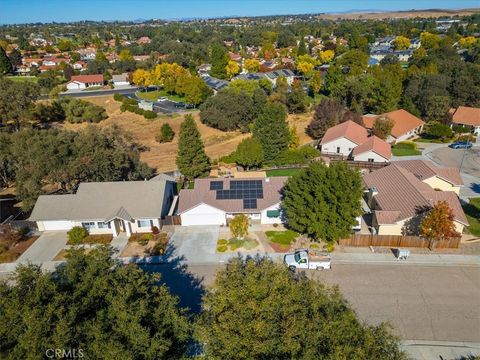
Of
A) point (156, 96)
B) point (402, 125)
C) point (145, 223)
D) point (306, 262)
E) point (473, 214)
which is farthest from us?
point (156, 96)

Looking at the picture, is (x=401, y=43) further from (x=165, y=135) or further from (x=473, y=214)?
(x=473, y=214)

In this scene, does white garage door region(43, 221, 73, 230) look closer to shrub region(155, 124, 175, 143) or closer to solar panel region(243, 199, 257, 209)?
solar panel region(243, 199, 257, 209)

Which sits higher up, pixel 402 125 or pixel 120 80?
pixel 120 80

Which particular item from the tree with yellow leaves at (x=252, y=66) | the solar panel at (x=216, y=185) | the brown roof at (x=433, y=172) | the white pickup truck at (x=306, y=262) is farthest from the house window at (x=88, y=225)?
the tree with yellow leaves at (x=252, y=66)

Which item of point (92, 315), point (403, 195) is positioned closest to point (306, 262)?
point (403, 195)

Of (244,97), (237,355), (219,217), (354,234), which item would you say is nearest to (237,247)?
(219,217)

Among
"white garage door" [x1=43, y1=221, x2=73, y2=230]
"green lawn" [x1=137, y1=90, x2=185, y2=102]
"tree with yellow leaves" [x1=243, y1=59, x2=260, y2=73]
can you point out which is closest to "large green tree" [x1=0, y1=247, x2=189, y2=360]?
"white garage door" [x1=43, y1=221, x2=73, y2=230]
